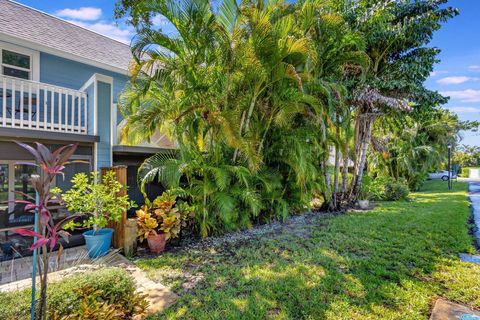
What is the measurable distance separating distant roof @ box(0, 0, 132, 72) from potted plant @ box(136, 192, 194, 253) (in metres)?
5.79

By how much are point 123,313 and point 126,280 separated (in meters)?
0.34

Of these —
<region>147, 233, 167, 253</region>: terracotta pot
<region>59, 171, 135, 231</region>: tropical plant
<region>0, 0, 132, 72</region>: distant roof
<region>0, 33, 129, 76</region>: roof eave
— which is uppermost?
<region>0, 0, 132, 72</region>: distant roof

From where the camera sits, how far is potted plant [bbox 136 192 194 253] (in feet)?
16.6

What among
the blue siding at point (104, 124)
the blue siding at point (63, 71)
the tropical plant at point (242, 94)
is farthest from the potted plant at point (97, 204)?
the blue siding at point (63, 71)

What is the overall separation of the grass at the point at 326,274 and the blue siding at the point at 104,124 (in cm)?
273

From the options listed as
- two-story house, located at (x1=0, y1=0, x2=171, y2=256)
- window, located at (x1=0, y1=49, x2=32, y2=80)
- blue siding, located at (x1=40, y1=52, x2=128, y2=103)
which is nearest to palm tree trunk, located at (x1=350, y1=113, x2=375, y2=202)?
two-story house, located at (x1=0, y1=0, x2=171, y2=256)

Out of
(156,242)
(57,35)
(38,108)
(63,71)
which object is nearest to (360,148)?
(156,242)

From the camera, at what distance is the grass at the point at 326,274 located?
10.1 ft

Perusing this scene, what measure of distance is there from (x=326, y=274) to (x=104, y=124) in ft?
18.5

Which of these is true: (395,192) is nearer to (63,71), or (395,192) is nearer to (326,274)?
(326,274)

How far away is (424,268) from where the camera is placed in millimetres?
4207

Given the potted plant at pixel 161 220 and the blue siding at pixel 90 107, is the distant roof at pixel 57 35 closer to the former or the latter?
the blue siding at pixel 90 107

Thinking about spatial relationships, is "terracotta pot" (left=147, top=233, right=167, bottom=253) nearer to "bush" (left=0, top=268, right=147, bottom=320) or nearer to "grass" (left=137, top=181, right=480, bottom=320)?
"grass" (left=137, top=181, right=480, bottom=320)

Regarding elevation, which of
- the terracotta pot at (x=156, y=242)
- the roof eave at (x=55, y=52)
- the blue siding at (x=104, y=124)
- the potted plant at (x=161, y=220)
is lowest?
the terracotta pot at (x=156, y=242)
